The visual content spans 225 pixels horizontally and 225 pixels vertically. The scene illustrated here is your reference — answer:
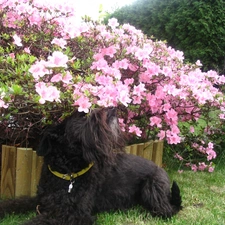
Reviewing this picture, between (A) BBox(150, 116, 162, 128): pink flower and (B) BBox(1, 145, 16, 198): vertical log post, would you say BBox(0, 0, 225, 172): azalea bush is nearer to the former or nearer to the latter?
(A) BBox(150, 116, 162, 128): pink flower

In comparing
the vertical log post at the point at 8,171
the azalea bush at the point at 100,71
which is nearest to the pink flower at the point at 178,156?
the azalea bush at the point at 100,71

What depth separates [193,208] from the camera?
3506 mm

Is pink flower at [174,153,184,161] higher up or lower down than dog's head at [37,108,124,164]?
lower down

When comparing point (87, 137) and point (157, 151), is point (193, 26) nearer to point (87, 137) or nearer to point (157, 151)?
point (157, 151)

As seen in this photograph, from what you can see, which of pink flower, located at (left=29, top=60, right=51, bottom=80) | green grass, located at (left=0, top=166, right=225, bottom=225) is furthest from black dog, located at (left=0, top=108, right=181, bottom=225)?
pink flower, located at (left=29, top=60, right=51, bottom=80)

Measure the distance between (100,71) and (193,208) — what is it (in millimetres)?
1571

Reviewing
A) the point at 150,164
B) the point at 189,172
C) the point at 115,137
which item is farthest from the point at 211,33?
the point at 115,137

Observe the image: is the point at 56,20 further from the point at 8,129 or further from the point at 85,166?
the point at 85,166

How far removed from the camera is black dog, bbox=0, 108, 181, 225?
8.54ft

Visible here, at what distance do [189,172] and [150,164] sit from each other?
1601mm

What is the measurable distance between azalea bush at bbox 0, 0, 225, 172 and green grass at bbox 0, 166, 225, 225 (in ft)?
2.27

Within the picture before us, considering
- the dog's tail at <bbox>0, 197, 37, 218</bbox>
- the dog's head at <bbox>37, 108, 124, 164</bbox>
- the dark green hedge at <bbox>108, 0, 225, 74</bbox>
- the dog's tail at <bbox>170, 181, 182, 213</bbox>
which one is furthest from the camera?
the dark green hedge at <bbox>108, 0, 225, 74</bbox>

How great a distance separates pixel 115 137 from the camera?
8.82 ft

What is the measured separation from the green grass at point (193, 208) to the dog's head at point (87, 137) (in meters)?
0.64
